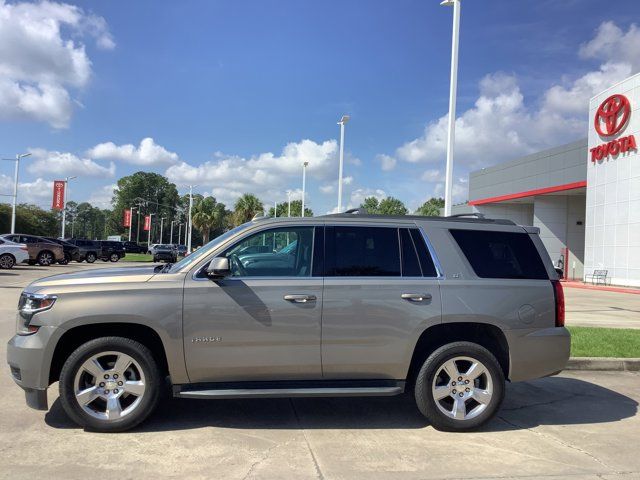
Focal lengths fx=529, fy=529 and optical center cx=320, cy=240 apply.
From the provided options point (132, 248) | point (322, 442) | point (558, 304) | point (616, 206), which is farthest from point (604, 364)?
point (132, 248)

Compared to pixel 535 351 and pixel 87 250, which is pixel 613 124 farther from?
pixel 87 250

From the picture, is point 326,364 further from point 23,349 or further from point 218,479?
point 23,349

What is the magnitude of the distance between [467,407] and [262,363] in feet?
6.44

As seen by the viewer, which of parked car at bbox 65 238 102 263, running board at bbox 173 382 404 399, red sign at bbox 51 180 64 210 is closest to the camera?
running board at bbox 173 382 404 399

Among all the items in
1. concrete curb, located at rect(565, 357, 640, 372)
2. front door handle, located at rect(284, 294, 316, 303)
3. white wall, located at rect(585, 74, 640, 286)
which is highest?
white wall, located at rect(585, 74, 640, 286)

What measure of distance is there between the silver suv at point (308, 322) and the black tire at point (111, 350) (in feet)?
0.04

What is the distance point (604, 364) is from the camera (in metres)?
7.54

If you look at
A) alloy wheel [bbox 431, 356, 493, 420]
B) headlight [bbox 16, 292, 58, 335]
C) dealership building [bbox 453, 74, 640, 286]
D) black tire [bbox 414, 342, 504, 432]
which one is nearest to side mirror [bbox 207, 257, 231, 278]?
headlight [bbox 16, 292, 58, 335]

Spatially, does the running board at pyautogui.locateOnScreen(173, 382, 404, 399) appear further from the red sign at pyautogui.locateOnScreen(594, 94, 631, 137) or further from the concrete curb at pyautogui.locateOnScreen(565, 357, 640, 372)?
the red sign at pyautogui.locateOnScreen(594, 94, 631, 137)

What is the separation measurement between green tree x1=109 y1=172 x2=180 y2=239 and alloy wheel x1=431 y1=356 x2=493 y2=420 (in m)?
134

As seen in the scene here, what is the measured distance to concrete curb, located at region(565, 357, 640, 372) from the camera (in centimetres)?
750

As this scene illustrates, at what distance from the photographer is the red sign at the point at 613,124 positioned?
26188 millimetres

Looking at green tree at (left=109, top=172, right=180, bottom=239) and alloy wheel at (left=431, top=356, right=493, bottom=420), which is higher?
green tree at (left=109, top=172, right=180, bottom=239)

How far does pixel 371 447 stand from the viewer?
14.5 feet
